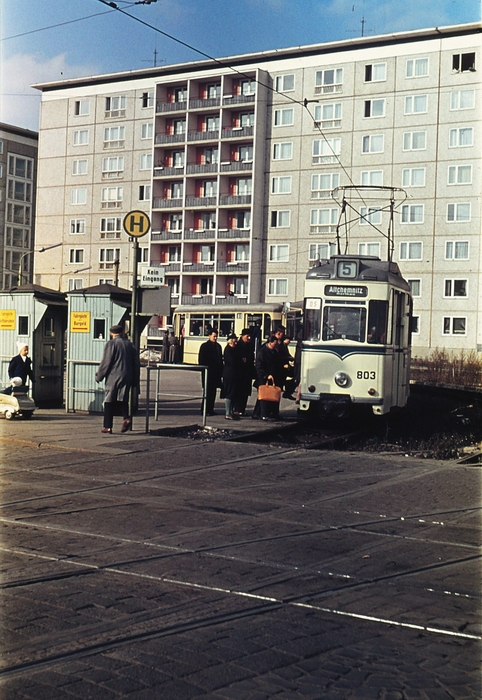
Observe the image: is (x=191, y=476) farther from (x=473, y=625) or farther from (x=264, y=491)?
(x=473, y=625)

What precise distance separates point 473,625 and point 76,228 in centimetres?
7126

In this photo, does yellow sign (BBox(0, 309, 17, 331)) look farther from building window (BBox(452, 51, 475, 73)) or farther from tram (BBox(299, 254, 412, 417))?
building window (BBox(452, 51, 475, 73))

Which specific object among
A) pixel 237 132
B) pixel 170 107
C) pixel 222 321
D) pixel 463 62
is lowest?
pixel 222 321

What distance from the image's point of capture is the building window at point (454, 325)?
59.8 m

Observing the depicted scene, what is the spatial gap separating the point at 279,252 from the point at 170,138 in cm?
1279

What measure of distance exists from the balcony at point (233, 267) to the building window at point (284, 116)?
33.7 feet

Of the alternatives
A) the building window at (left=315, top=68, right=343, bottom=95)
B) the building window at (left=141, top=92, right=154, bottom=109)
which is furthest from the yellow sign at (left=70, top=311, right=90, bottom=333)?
the building window at (left=141, top=92, right=154, bottom=109)

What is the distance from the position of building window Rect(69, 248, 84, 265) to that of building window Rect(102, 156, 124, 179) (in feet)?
20.5

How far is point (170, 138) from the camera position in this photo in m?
70.9

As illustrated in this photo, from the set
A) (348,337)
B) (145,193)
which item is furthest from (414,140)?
(348,337)

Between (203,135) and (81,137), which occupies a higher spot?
(81,137)

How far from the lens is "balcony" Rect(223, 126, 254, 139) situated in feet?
222

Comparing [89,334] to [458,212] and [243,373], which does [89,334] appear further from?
[458,212]

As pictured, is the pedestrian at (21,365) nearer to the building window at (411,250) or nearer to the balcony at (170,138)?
the building window at (411,250)
